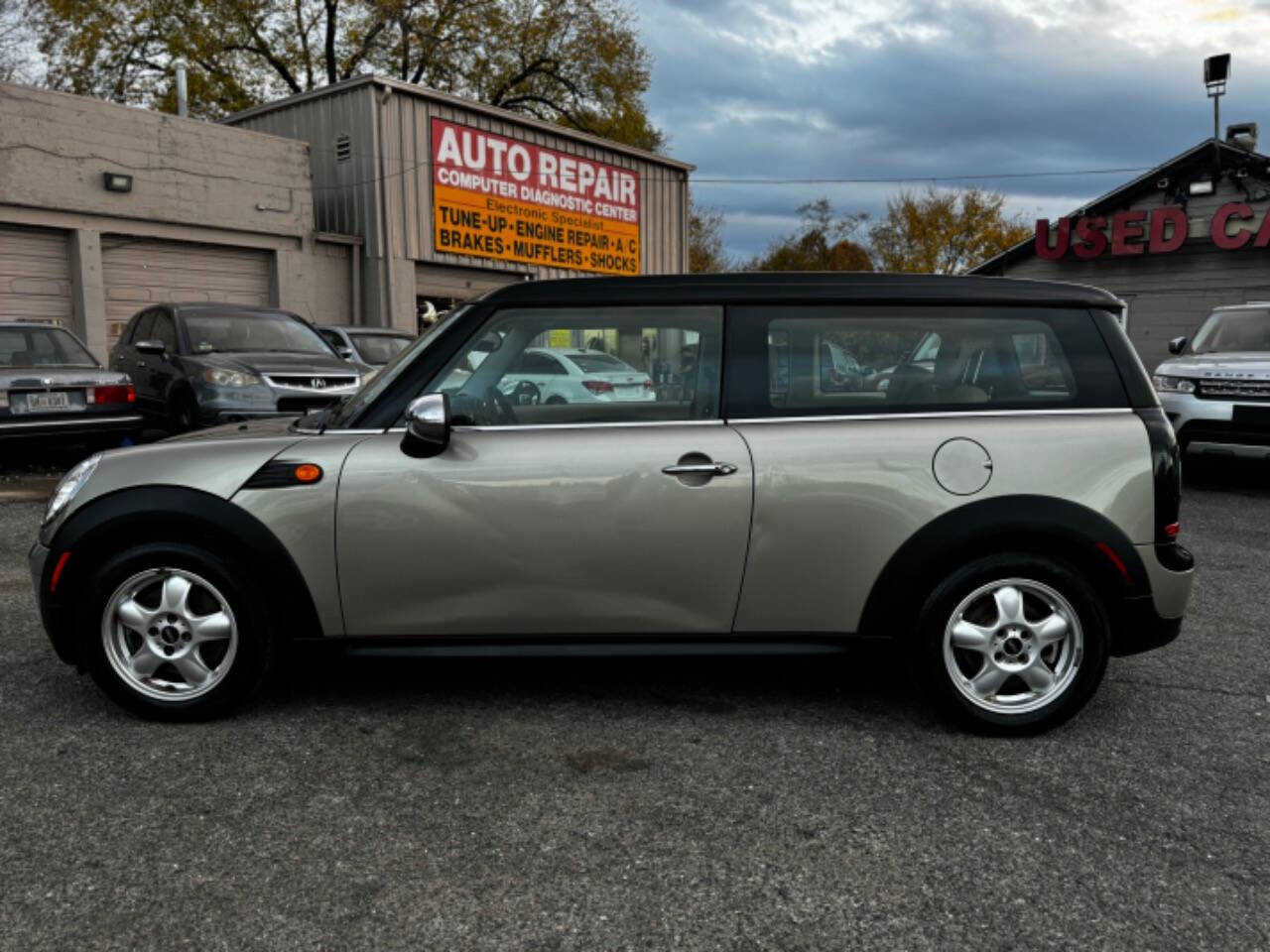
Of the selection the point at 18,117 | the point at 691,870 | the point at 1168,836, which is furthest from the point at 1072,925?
the point at 18,117

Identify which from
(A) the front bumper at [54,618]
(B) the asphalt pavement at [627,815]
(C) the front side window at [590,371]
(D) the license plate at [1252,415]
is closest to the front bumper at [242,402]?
(B) the asphalt pavement at [627,815]

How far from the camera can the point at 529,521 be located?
3.29 meters

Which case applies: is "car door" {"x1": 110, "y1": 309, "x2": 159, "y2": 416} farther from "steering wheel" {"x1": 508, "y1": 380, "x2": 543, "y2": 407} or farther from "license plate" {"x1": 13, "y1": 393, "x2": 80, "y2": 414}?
"steering wheel" {"x1": 508, "y1": 380, "x2": 543, "y2": 407}

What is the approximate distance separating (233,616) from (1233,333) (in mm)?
10056

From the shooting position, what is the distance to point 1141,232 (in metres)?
19.9

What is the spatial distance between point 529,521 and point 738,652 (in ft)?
2.71

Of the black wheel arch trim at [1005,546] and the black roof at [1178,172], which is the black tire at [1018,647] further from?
the black roof at [1178,172]

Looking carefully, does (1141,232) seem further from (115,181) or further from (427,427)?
(427,427)

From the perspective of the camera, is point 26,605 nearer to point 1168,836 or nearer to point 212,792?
point 212,792

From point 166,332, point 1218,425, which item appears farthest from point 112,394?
point 1218,425

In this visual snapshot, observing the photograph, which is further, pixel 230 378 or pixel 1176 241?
pixel 1176 241

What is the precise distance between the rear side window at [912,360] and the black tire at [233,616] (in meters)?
1.75

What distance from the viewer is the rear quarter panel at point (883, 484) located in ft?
10.8

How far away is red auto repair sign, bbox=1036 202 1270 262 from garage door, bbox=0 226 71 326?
59.6 ft
